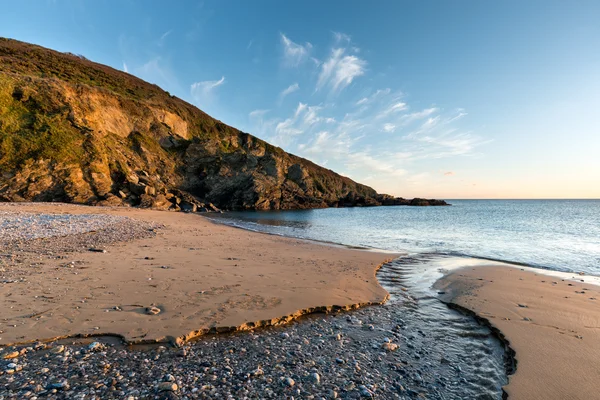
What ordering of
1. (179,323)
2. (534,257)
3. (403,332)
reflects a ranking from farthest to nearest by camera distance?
(534,257)
(403,332)
(179,323)

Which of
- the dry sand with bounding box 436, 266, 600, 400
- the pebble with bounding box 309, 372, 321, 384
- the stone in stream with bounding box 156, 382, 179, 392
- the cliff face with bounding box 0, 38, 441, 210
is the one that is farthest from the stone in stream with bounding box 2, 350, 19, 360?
the cliff face with bounding box 0, 38, 441, 210

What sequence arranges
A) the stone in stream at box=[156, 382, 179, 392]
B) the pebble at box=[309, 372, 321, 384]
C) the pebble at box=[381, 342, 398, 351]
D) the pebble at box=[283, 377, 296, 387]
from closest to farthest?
the stone in stream at box=[156, 382, 179, 392] → the pebble at box=[283, 377, 296, 387] → the pebble at box=[309, 372, 321, 384] → the pebble at box=[381, 342, 398, 351]

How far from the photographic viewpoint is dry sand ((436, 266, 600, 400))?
14.7 ft

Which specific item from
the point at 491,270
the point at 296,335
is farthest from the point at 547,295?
the point at 296,335

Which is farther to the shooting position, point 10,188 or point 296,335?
point 10,188

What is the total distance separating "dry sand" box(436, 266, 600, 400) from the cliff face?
43.0 meters

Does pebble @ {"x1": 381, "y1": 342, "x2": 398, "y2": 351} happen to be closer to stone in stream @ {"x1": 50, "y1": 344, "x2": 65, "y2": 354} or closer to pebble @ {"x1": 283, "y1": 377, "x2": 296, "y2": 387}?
pebble @ {"x1": 283, "y1": 377, "x2": 296, "y2": 387}

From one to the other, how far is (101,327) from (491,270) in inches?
578

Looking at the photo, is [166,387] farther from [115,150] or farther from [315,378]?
[115,150]

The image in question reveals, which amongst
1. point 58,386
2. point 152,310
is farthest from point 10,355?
point 152,310

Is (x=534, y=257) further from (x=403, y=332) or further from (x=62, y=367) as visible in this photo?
(x=62, y=367)

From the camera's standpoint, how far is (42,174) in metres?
34.9

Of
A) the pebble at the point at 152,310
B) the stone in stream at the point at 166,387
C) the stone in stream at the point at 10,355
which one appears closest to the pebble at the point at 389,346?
the stone in stream at the point at 166,387

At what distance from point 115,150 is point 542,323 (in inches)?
2150
